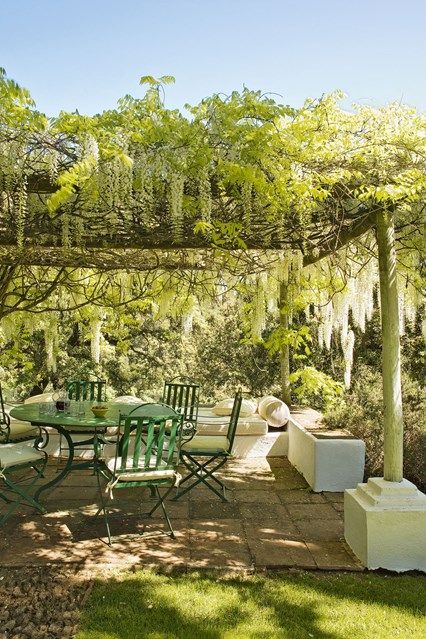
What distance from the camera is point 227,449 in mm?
4504

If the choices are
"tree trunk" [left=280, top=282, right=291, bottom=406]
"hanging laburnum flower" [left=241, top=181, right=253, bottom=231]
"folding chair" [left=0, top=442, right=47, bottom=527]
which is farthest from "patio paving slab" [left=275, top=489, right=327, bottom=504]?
"hanging laburnum flower" [left=241, top=181, right=253, bottom=231]

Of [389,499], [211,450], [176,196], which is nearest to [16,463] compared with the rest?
[211,450]

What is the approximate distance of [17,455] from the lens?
12.8ft

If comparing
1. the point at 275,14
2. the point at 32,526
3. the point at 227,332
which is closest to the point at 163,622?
the point at 32,526

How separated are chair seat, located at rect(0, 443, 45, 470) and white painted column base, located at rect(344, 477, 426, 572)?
2.28 m

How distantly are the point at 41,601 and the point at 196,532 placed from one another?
4.21ft

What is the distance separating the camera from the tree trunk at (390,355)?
11.2 feet

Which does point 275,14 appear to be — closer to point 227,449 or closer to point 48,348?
point 227,449

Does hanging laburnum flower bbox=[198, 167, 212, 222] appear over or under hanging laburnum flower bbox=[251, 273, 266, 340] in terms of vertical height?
over

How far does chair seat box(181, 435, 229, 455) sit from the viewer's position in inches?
175

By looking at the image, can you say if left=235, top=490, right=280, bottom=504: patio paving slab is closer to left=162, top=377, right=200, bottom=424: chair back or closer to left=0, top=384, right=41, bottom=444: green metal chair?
left=162, top=377, right=200, bottom=424: chair back

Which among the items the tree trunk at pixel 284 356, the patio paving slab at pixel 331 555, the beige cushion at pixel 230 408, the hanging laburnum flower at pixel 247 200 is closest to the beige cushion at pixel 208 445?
the patio paving slab at pixel 331 555

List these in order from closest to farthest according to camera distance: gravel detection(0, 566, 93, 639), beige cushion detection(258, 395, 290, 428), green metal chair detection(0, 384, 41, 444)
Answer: gravel detection(0, 566, 93, 639) < green metal chair detection(0, 384, 41, 444) < beige cushion detection(258, 395, 290, 428)

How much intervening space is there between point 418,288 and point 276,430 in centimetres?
263
